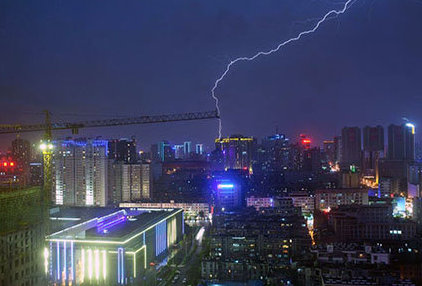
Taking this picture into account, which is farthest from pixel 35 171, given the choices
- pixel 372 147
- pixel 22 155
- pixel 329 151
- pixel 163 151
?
pixel 329 151

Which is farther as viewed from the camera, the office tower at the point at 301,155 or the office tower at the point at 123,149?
the office tower at the point at 301,155

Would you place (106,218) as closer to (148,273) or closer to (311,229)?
(148,273)

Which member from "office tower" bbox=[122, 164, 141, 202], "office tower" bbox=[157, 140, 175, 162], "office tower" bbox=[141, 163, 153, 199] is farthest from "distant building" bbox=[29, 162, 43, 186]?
"office tower" bbox=[157, 140, 175, 162]

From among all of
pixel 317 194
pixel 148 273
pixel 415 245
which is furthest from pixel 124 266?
pixel 317 194

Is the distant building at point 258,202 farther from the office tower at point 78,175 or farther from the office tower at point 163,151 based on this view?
the office tower at point 163,151

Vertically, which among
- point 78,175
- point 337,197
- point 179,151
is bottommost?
point 337,197

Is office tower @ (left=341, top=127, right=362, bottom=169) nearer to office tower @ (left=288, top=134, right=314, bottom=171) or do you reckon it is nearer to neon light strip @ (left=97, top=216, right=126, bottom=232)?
office tower @ (left=288, top=134, right=314, bottom=171)

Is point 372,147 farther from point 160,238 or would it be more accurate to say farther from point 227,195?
point 160,238

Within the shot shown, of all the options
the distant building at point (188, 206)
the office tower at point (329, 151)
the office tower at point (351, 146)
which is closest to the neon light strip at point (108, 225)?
the distant building at point (188, 206)
